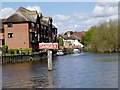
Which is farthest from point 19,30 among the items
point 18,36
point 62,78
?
point 62,78

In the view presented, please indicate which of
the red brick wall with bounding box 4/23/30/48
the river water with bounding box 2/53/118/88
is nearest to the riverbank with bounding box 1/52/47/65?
the red brick wall with bounding box 4/23/30/48

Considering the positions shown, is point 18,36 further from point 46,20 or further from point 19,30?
point 46,20

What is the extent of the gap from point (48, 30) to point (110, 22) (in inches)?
1025

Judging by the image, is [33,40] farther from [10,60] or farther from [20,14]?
[10,60]

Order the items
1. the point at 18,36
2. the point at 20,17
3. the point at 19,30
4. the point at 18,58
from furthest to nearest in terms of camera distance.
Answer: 1. the point at 20,17
2. the point at 19,30
3. the point at 18,36
4. the point at 18,58

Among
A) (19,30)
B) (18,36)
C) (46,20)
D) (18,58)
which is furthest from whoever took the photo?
(46,20)

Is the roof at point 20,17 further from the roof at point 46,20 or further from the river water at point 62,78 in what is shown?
the river water at point 62,78

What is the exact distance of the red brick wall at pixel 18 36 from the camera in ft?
277

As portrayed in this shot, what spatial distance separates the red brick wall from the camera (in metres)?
84.4

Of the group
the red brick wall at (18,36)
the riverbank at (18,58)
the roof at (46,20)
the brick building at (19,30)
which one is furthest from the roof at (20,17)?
the roof at (46,20)

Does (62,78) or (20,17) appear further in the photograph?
(20,17)

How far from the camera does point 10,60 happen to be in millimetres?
62000

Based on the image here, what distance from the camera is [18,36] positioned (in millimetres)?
84938

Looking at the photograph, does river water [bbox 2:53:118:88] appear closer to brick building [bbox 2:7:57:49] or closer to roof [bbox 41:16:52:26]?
brick building [bbox 2:7:57:49]
